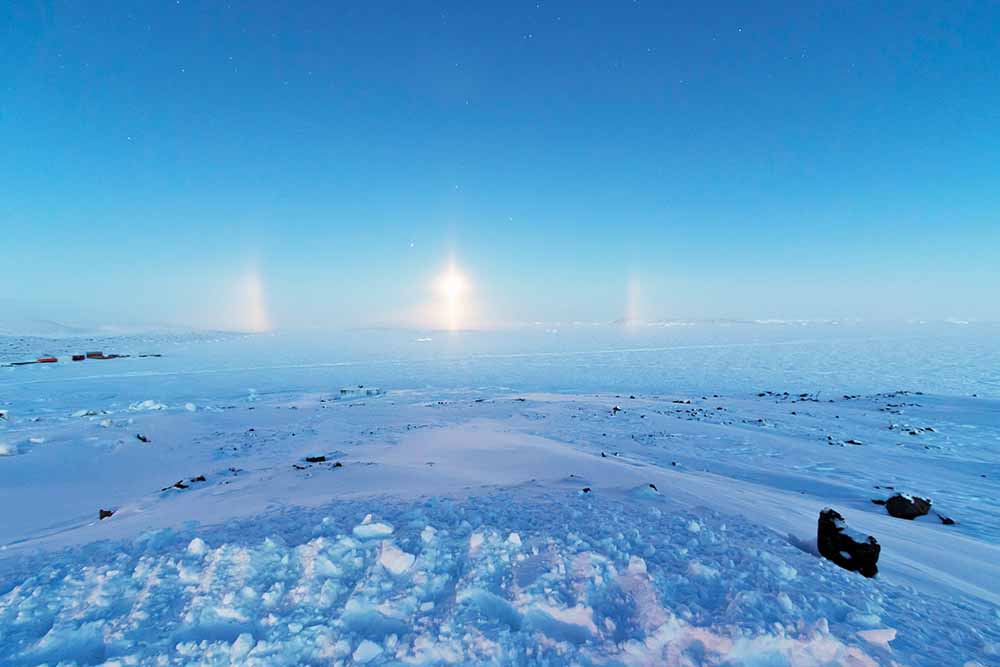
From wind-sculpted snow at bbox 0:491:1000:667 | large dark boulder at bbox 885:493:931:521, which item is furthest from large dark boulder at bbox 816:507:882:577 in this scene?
large dark boulder at bbox 885:493:931:521

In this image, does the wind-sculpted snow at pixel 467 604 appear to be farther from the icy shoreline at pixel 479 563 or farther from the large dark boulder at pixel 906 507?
the large dark boulder at pixel 906 507

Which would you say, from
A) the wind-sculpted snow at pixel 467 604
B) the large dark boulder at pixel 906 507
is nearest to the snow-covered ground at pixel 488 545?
the wind-sculpted snow at pixel 467 604

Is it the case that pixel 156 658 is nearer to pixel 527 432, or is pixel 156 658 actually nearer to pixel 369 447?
pixel 369 447

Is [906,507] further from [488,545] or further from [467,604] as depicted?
[467,604]

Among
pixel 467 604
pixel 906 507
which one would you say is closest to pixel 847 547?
pixel 467 604

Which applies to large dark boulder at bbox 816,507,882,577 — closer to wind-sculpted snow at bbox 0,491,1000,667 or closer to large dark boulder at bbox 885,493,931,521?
wind-sculpted snow at bbox 0,491,1000,667

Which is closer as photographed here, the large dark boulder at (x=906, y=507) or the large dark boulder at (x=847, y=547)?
the large dark boulder at (x=847, y=547)
